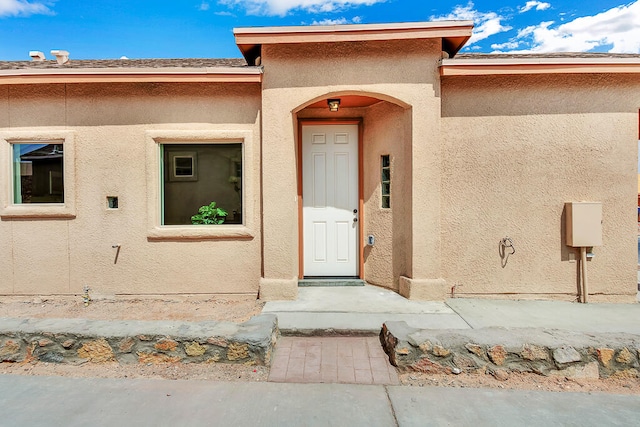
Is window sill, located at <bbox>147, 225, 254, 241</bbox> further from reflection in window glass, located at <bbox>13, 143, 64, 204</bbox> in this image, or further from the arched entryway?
reflection in window glass, located at <bbox>13, 143, 64, 204</bbox>

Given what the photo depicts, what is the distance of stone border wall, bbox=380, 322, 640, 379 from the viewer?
127 inches

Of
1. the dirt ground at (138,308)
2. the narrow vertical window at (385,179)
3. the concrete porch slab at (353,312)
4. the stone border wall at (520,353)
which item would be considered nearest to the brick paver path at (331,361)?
the concrete porch slab at (353,312)

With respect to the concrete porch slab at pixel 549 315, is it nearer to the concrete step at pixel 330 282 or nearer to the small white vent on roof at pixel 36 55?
the concrete step at pixel 330 282

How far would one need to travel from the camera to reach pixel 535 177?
5301mm

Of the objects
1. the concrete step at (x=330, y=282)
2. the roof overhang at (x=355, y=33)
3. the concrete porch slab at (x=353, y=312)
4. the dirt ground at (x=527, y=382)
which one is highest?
the roof overhang at (x=355, y=33)

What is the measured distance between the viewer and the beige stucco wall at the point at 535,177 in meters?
5.23

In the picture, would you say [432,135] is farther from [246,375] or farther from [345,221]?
[246,375]

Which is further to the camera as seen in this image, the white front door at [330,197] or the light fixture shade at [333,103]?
the white front door at [330,197]

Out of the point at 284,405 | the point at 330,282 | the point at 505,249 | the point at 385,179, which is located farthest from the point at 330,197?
the point at 284,405

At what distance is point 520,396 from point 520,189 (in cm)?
331

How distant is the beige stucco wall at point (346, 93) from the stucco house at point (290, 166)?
21 millimetres

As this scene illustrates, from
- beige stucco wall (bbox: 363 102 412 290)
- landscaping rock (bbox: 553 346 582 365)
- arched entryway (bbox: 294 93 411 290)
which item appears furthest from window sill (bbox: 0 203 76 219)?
landscaping rock (bbox: 553 346 582 365)

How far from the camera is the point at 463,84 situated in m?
5.30

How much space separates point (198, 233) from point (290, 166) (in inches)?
69.4
